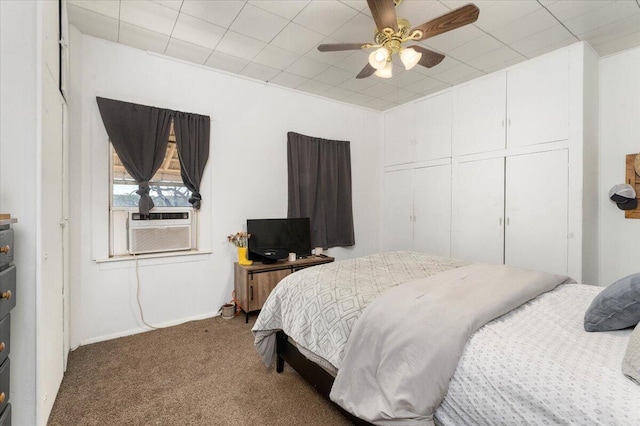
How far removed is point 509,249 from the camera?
3434mm

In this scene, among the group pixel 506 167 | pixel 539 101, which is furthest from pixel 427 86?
pixel 506 167

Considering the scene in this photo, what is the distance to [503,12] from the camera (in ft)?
7.90

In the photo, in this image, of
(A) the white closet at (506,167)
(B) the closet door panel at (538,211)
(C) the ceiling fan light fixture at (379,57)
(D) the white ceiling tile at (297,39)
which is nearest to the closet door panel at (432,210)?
(A) the white closet at (506,167)

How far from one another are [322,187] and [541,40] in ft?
9.15

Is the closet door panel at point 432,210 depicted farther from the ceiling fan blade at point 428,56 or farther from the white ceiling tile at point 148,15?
the white ceiling tile at point 148,15

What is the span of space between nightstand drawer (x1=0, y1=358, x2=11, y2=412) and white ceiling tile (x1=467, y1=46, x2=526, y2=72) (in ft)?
13.7

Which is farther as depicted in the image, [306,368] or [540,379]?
[306,368]

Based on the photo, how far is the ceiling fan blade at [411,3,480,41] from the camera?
1831 millimetres

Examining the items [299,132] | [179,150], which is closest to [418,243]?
[299,132]

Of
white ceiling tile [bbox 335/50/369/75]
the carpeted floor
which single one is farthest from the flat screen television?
white ceiling tile [bbox 335/50/369/75]

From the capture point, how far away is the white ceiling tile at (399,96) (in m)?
4.11

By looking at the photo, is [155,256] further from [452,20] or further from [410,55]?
[452,20]

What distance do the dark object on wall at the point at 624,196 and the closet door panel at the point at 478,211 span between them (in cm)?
95

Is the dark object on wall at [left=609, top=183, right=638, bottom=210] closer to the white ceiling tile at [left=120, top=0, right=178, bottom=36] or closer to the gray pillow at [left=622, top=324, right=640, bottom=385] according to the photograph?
the gray pillow at [left=622, top=324, right=640, bottom=385]
